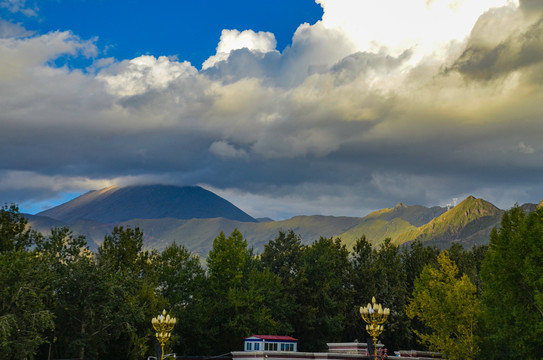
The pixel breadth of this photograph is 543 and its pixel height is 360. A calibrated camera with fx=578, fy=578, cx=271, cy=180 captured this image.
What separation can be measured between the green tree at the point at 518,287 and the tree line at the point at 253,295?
0.44ft

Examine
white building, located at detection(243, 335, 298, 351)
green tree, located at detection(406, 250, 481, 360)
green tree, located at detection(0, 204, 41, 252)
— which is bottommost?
white building, located at detection(243, 335, 298, 351)

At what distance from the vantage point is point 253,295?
297ft

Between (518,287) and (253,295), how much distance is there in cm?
4242

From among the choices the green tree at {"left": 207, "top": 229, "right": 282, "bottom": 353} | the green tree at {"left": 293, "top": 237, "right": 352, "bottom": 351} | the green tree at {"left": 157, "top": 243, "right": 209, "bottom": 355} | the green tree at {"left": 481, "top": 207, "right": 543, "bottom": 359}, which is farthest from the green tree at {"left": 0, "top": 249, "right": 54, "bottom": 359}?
the green tree at {"left": 481, "top": 207, "right": 543, "bottom": 359}

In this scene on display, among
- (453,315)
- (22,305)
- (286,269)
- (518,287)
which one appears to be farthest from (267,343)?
(518,287)

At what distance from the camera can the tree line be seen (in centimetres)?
6069

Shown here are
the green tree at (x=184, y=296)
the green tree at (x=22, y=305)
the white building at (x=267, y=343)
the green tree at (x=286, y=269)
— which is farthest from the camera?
the green tree at (x=286, y=269)

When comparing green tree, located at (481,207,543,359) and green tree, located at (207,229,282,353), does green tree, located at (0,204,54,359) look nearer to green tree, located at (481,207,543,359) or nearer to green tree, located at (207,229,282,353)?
green tree, located at (207,229,282,353)

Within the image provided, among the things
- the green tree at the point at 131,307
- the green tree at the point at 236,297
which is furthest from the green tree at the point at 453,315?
the green tree at the point at 131,307

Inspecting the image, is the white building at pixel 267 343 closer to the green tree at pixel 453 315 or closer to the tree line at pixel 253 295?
the tree line at pixel 253 295

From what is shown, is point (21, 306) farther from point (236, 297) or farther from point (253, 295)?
point (253, 295)

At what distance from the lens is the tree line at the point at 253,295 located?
2389 inches

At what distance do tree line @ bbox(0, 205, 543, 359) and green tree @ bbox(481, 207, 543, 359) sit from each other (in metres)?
0.13

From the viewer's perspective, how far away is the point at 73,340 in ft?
235
